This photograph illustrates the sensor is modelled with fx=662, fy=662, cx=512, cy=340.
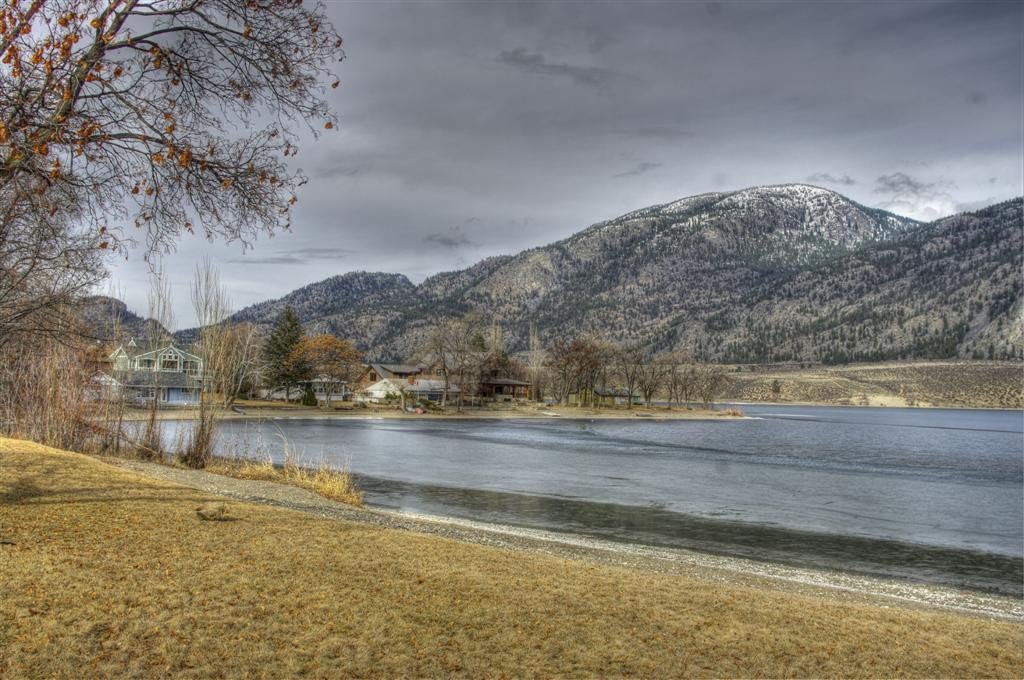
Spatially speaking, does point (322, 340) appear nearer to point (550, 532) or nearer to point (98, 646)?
point (550, 532)

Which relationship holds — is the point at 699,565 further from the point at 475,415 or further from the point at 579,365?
the point at 579,365

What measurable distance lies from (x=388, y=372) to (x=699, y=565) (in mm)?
98880

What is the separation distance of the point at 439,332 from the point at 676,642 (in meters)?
94.5

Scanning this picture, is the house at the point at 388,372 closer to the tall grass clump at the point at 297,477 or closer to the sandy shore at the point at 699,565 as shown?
the tall grass clump at the point at 297,477

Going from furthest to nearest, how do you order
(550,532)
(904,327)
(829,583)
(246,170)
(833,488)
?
(904,327) → (833,488) → (550,532) → (829,583) → (246,170)

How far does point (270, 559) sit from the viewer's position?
8922mm

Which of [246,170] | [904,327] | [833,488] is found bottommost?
[833,488]

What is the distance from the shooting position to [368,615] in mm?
7141

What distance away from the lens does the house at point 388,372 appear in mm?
109500

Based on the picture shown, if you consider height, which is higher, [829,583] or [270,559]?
[270,559]

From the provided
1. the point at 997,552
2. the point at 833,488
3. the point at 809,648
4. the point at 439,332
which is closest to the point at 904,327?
the point at 439,332

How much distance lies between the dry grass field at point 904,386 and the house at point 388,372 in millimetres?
103728

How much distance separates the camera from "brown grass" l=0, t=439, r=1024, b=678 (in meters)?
6.01

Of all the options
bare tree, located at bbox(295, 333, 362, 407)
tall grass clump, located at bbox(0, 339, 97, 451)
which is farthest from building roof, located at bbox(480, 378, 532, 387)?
tall grass clump, located at bbox(0, 339, 97, 451)
